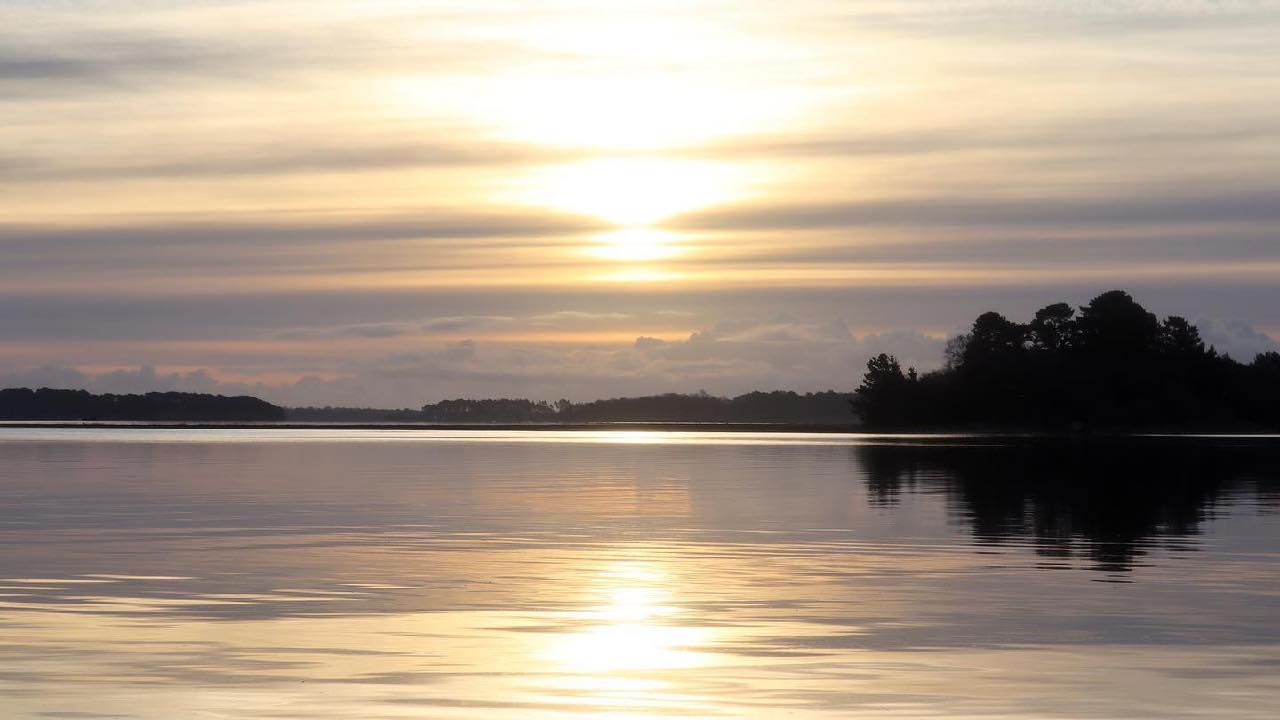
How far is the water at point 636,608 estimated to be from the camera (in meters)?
22.4

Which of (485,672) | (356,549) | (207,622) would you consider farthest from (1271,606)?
(356,549)

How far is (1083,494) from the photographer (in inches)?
3000

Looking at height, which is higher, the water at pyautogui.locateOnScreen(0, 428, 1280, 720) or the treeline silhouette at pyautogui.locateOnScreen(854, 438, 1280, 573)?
the treeline silhouette at pyautogui.locateOnScreen(854, 438, 1280, 573)

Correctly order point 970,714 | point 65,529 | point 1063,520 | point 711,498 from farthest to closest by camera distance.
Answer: point 711,498 → point 1063,520 → point 65,529 → point 970,714

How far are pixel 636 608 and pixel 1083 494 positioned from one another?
48452 mm

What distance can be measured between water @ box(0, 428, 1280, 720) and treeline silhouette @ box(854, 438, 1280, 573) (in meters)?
0.42

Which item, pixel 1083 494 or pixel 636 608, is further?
pixel 1083 494

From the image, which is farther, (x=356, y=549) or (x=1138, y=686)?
(x=356, y=549)

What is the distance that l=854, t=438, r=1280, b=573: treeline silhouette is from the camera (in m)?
48.3

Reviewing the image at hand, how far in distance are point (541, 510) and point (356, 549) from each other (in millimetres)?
17640

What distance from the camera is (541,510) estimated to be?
2425 inches

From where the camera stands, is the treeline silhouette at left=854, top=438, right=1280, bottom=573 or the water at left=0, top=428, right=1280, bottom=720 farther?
the treeline silhouette at left=854, top=438, right=1280, bottom=573

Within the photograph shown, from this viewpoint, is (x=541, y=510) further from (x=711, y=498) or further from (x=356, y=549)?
(x=356, y=549)

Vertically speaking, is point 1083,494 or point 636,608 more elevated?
point 1083,494
